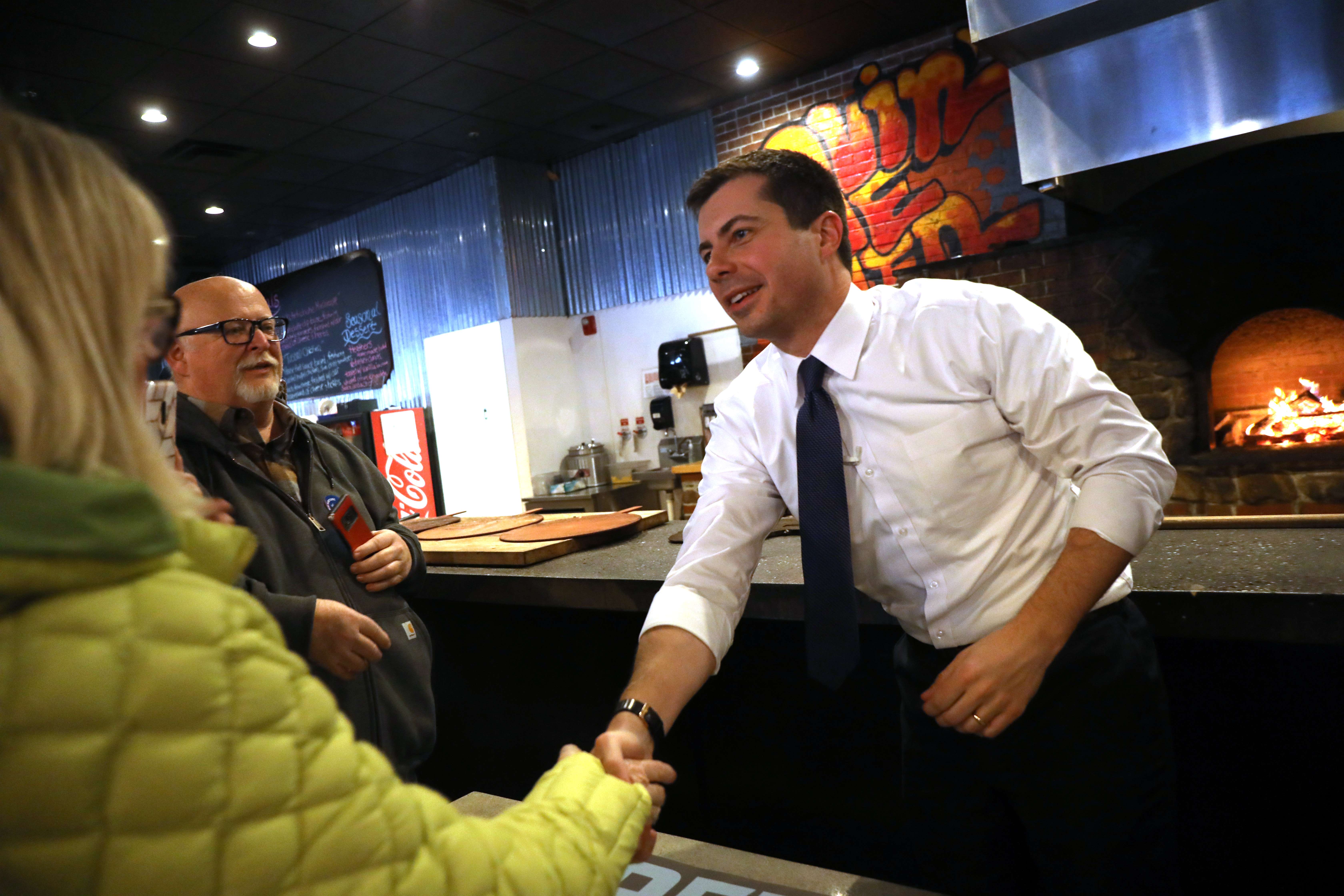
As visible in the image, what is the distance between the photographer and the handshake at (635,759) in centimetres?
107

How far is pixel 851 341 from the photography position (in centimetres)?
143

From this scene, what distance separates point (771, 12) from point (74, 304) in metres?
4.24

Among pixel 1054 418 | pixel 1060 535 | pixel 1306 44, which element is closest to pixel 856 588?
pixel 1060 535

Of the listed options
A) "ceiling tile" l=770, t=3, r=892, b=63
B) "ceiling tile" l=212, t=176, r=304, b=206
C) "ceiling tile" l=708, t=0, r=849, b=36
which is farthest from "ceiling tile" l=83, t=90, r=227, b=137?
"ceiling tile" l=770, t=3, r=892, b=63

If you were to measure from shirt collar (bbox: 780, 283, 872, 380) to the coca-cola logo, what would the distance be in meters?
5.55

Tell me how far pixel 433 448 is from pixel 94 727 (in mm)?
Result: 6385

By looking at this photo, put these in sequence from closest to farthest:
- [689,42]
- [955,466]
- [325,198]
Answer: [955,466]
[689,42]
[325,198]

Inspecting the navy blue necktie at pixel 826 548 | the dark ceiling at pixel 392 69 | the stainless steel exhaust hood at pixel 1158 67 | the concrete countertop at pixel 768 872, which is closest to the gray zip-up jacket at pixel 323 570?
the concrete countertop at pixel 768 872

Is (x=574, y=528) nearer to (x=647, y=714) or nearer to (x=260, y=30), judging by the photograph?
(x=647, y=714)

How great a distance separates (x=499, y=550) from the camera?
2227mm

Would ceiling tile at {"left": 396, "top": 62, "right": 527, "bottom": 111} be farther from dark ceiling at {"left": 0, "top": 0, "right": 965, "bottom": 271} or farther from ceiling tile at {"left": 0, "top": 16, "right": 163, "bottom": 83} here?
ceiling tile at {"left": 0, "top": 16, "right": 163, "bottom": 83}

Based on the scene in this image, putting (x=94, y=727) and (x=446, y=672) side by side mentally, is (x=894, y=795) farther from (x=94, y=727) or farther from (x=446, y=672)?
(x=94, y=727)

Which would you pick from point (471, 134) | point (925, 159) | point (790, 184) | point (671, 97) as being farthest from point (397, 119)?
point (790, 184)

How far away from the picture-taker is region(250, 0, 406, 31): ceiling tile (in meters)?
3.61
